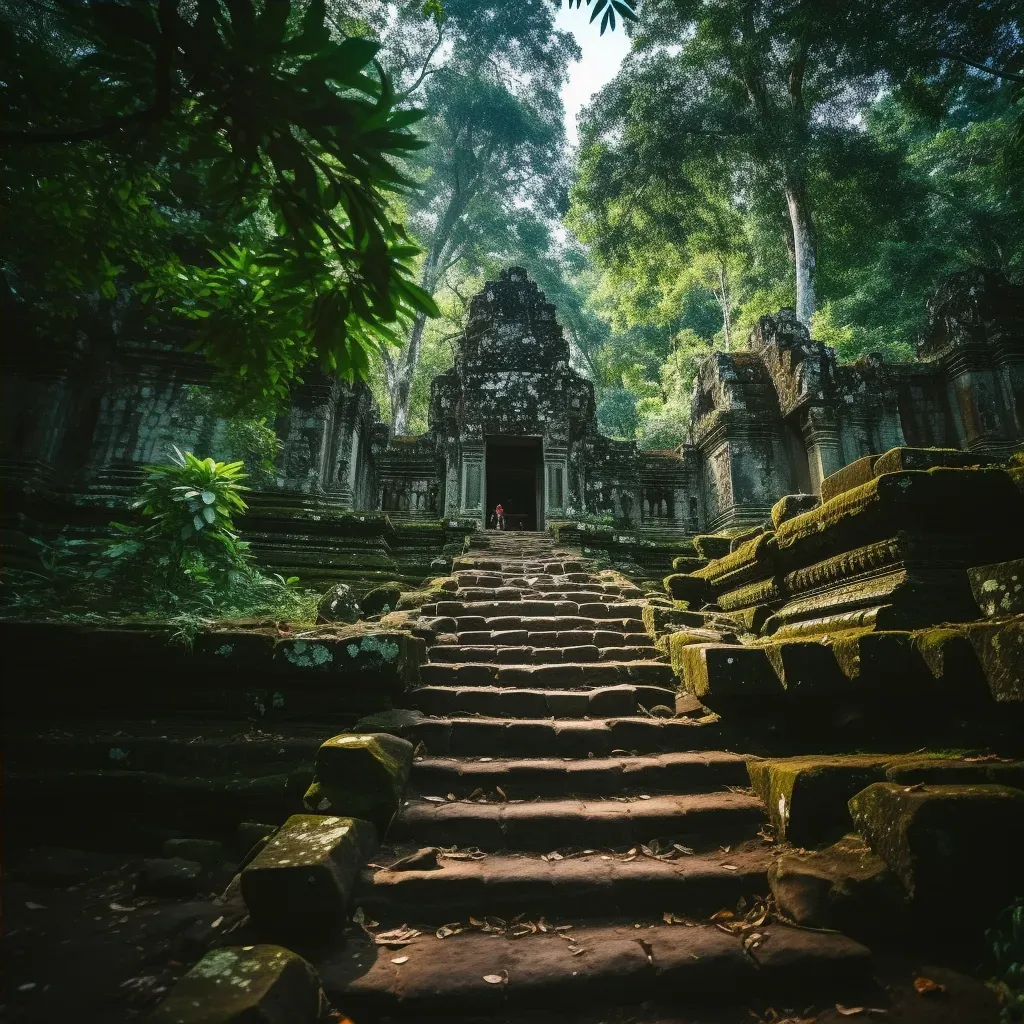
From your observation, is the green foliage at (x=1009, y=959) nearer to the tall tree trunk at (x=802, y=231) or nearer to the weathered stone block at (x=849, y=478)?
the weathered stone block at (x=849, y=478)

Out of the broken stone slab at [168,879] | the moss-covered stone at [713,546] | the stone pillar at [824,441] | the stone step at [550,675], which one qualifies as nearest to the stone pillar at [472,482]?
the moss-covered stone at [713,546]

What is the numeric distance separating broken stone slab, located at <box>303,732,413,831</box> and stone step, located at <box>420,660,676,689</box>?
135 centimetres

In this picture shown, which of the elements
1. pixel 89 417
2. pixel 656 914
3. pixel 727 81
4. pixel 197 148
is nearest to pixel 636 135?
pixel 727 81

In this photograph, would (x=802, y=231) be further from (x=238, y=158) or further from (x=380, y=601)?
(x=238, y=158)

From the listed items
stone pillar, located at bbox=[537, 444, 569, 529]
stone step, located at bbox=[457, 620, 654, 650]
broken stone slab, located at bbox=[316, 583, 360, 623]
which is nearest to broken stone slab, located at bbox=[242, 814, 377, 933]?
broken stone slab, located at bbox=[316, 583, 360, 623]

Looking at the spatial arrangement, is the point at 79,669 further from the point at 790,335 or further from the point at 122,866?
the point at 790,335

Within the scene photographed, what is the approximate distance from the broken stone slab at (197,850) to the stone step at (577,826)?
0.75 m

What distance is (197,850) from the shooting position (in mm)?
2418

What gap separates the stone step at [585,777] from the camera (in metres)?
2.79

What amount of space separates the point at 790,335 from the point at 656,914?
36.6 feet

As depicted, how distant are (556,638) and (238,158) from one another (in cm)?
396

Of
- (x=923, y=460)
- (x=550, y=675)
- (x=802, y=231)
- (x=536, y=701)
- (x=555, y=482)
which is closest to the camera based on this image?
(x=923, y=460)

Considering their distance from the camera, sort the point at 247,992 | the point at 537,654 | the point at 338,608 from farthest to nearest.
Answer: the point at 338,608 → the point at 537,654 → the point at 247,992

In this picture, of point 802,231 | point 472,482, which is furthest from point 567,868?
point 802,231
